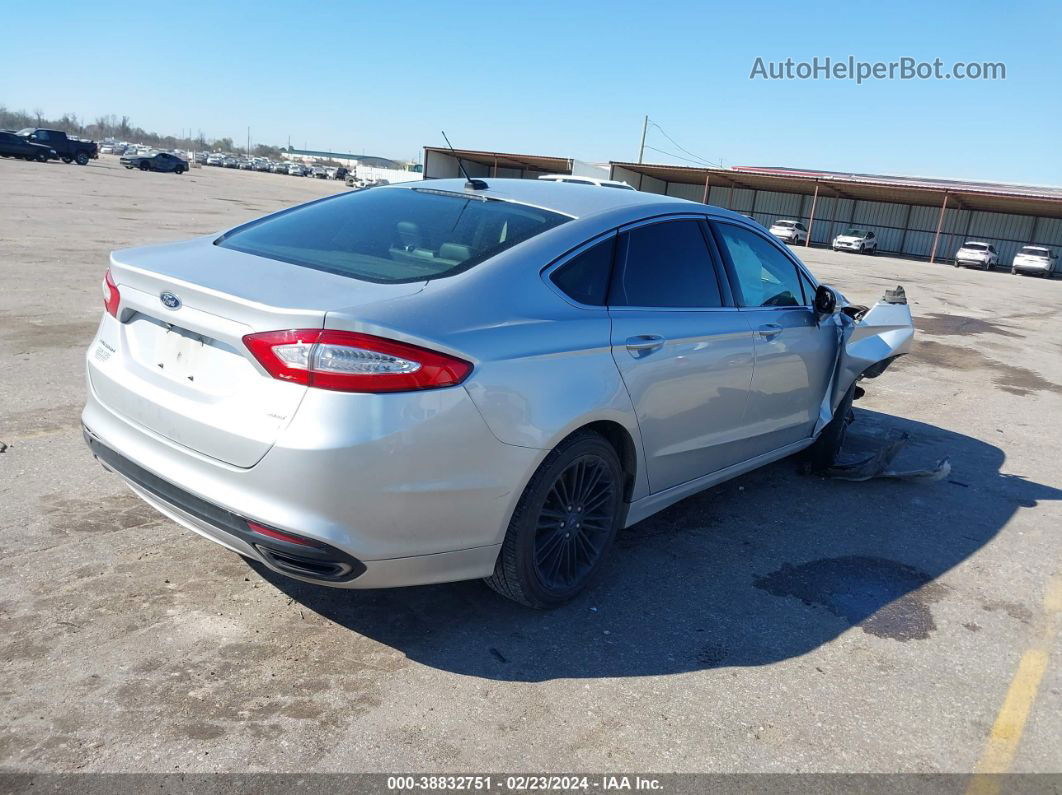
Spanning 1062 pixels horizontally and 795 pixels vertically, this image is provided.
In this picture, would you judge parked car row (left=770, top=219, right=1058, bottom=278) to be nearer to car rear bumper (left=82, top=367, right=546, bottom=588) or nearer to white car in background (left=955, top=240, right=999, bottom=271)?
white car in background (left=955, top=240, right=999, bottom=271)

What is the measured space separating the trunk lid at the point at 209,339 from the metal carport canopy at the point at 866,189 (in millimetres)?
44035

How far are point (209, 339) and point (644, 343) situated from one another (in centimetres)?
176

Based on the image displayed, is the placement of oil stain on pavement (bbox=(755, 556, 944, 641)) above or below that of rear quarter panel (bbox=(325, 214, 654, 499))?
below

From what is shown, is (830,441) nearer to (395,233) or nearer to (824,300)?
(824,300)

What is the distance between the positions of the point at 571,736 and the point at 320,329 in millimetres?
1563

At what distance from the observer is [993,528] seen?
16.6ft

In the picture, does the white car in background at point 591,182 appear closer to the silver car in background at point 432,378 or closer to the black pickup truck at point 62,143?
the silver car in background at point 432,378

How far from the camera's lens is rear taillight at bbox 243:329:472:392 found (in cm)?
259

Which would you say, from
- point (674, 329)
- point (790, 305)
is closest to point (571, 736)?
point (674, 329)

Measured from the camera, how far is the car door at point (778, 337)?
4480 mm

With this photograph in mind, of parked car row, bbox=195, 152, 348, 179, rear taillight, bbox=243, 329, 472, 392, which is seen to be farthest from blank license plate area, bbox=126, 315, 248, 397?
parked car row, bbox=195, 152, 348, 179

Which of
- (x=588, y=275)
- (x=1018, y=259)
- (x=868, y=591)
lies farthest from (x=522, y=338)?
(x=1018, y=259)

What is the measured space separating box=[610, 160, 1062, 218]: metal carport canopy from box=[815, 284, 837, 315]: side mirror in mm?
40963

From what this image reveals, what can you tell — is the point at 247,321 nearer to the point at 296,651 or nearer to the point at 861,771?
the point at 296,651
